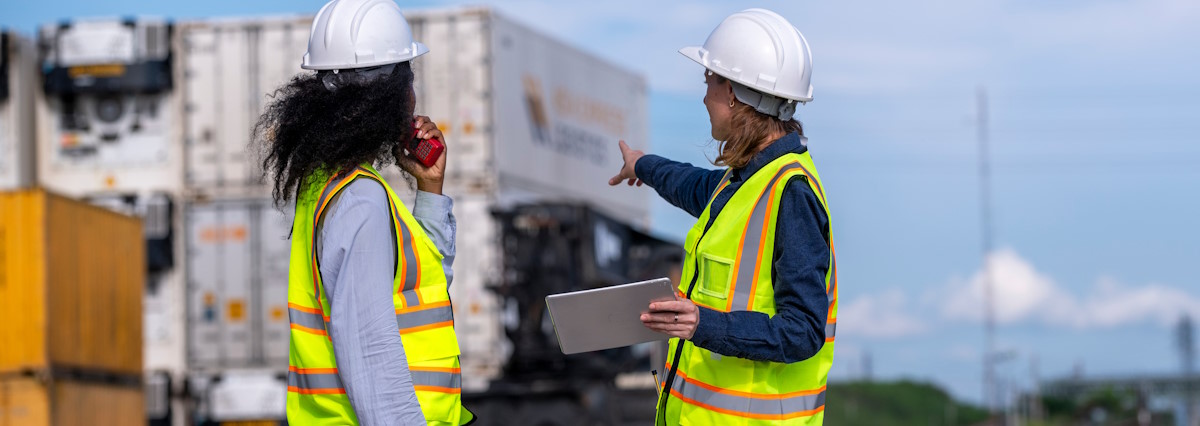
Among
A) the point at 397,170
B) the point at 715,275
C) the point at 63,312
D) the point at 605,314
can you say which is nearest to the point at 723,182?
the point at 715,275

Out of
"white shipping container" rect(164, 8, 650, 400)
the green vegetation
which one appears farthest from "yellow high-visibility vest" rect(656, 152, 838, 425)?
the green vegetation

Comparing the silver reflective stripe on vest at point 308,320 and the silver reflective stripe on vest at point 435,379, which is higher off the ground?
the silver reflective stripe on vest at point 308,320

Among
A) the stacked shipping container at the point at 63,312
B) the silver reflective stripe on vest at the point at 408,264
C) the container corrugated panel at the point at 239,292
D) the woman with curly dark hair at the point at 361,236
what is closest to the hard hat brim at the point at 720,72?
the woman with curly dark hair at the point at 361,236

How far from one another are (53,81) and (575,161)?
7297 millimetres

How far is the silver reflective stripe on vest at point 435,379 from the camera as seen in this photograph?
323cm

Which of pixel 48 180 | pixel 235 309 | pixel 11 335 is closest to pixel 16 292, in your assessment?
pixel 11 335

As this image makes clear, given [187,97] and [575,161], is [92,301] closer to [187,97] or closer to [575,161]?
[187,97]

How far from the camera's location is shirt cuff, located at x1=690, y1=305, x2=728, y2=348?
3307mm

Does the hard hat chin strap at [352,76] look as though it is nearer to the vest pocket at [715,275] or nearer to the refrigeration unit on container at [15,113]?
the vest pocket at [715,275]

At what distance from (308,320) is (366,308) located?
0.87 ft

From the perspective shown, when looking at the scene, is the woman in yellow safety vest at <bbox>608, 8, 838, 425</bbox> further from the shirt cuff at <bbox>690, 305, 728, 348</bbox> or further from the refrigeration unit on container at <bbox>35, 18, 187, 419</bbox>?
the refrigeration unit on container at <bbox>35, 18, 187, 419</bbox>

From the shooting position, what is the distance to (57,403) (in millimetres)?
12719

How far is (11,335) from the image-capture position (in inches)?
500

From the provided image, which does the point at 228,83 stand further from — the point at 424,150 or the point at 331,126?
the point at 331,126
